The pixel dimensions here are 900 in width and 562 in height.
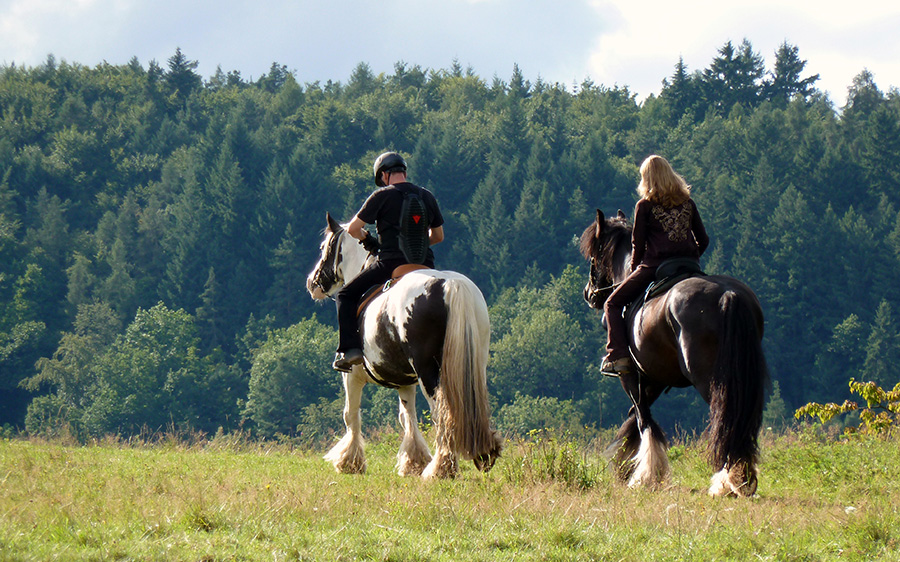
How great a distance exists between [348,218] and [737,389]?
340 ft

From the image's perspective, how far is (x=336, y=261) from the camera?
36.6ft

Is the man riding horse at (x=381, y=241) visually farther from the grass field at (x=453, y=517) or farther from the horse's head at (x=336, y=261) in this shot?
the grass field at (x=453, y=517)

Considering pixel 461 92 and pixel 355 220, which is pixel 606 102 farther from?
pixel 355 220

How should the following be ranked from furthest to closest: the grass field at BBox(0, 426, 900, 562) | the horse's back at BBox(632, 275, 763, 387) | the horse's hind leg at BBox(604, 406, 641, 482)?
1. the horse's hind leg at BBox(604, 406, 641, 482)
2. the horse's back at BBox(632, 275, 763, 387)
3. the grass field at BBox(0, 426, 900, 562)

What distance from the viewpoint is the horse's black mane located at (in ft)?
32.4

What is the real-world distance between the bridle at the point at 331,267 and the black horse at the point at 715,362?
11.8 feet

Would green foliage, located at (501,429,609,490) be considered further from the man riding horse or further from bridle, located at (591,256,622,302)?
the man riding horse

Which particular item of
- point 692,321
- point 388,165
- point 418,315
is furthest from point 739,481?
point 388,165

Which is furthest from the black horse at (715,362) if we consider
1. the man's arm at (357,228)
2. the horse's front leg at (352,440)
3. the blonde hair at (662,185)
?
the horse's front leg at (352,440)

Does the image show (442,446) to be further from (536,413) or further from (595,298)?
(536,413)

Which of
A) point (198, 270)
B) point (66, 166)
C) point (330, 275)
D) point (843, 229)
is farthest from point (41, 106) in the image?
point (330, 275)

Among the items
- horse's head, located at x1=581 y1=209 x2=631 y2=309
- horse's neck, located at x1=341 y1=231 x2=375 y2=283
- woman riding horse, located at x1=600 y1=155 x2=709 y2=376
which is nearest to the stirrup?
woman riding horse, located at x1=600 y1=155 x2=709 y2=376

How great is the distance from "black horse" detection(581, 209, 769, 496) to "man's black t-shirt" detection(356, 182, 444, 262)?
230 centimetres

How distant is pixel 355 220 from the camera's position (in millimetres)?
9836
